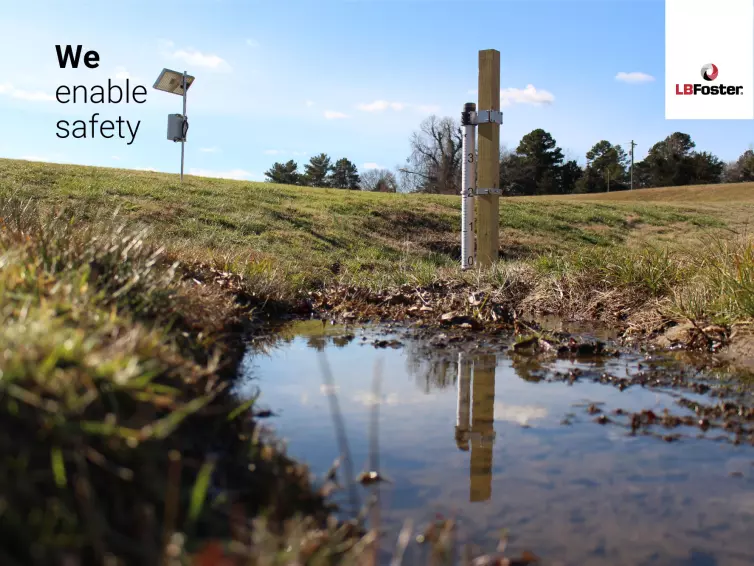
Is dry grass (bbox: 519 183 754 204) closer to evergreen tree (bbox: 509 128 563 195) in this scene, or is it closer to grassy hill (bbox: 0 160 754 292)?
evergreen tree (bbox: 509 128 563 195)

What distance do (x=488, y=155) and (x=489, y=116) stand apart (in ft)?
1.87

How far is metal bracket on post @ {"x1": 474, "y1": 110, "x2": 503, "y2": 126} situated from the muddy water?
18.5 ft

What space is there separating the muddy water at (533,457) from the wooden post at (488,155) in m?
5.06

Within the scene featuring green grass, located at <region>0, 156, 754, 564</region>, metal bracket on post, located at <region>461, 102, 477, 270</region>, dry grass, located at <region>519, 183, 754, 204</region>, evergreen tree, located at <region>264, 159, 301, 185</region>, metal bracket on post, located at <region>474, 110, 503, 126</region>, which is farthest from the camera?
evergreen tree, located at <region>264, 159, 301, 185</region>

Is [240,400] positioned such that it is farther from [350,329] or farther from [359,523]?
[350,329]

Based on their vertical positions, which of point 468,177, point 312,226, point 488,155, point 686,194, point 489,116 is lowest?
point 312,226

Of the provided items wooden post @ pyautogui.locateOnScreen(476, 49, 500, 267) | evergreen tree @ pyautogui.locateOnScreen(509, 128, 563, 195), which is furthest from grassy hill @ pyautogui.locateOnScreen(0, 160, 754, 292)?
evergreen tree @ pyautogui.locateOnScreen(509, 128, 563, 195)

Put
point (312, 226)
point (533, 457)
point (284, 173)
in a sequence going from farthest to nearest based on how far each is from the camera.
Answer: point (284, 173)
point (312, 226)
point (533, 457)

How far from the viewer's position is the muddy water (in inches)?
101

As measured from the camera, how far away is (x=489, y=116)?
1007 cm

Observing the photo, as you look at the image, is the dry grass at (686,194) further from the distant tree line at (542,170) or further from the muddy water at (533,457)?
the muddy water at (533,457)

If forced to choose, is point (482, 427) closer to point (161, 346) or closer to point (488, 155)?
point (161, 346)

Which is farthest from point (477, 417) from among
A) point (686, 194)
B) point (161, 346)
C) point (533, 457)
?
point (686, 194)

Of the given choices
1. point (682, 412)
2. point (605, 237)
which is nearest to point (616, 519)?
point (682, 412)
